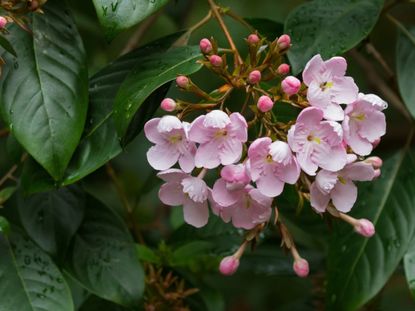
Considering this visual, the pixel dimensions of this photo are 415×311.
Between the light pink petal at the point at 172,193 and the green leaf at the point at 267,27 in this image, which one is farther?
the green leaf at the point at 267,27

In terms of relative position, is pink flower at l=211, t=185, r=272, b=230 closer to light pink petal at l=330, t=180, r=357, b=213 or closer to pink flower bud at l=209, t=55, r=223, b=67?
light pink petal at l=330, t=180, r=357, b=213

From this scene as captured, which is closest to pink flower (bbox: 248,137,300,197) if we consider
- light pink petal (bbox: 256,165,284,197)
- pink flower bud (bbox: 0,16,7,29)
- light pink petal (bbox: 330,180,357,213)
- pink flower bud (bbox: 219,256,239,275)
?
light pink petal (bbox: 256,165,284,197)

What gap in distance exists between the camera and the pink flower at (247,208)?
137 centimetres

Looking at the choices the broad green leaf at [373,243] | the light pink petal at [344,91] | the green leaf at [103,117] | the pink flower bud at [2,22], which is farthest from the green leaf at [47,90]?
the broad green leaf at [373,243]

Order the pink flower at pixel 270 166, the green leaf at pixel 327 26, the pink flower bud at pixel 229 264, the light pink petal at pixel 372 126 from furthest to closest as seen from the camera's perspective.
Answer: the green leaf at pixel 327 26 < the pink flower bud at pixel 229 264 < the light pink petal at pixel 372 126 < the pink flower at pixel 270 166

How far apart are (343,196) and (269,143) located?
0.61 feet

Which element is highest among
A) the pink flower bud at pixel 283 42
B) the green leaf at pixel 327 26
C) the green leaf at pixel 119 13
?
the green leaf at pixel 119 13

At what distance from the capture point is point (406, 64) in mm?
1967

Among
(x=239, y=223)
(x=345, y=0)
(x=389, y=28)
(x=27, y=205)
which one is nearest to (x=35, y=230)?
(x=27, y=205)

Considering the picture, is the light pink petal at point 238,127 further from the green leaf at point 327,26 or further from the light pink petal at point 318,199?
the green leaf at point 327,26

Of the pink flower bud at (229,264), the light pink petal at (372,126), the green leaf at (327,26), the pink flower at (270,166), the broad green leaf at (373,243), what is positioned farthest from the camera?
the broad green leaf at (373,243)

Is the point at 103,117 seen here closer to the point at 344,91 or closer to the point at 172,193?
the point at 172,193

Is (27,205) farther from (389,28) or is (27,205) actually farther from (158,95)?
(389,28)

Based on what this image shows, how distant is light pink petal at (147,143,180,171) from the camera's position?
142cm
